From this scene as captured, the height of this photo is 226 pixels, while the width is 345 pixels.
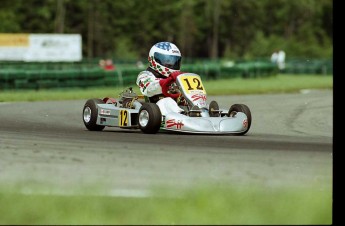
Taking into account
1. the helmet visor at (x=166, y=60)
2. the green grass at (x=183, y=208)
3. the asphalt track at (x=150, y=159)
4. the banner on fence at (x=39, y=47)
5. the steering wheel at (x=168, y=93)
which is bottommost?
the green grass at (x=183, y=208)

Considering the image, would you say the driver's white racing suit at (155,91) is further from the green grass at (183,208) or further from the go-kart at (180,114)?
the green grass at (183,208)

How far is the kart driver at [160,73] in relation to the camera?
13.6 m

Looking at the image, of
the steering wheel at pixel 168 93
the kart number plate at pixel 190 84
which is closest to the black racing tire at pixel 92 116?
the steering wheel at pixel 168 93

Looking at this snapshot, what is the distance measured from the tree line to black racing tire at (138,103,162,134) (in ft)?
222

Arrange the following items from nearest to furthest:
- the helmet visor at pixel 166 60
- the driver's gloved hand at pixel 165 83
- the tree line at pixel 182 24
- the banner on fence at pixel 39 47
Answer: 1. the driver's gloved hand at pixel 165 83
2. the helmet visor at pixel 166 60
3. the banner on fence at pixel 39 47
4. the tree line at pixel 182 24

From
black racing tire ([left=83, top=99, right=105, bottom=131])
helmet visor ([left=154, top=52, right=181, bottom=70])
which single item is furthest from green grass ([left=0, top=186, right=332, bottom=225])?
black racing tire ([left=83, top=99, right=105, bottom=131])

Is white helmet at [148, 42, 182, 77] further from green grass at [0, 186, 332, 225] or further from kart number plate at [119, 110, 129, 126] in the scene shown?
green grass at [0, 186, 332, 225]

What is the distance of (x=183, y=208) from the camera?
6176 mm

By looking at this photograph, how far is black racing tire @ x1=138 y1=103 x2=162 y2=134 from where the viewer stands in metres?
12.9

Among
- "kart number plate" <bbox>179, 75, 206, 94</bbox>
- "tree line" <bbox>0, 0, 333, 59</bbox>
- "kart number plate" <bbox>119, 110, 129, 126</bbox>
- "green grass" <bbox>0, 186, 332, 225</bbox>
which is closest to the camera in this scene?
"green grass" <bbox>0, 186, 332, 225</bbox>

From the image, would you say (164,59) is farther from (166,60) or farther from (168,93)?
(168,93)

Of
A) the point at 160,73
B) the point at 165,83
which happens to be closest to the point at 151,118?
the point at 165,83

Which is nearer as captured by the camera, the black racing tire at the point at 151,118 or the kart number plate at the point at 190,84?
the black racing tire at the point at 151,118

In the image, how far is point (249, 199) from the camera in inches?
255
